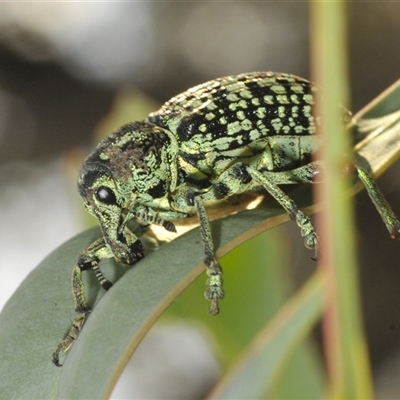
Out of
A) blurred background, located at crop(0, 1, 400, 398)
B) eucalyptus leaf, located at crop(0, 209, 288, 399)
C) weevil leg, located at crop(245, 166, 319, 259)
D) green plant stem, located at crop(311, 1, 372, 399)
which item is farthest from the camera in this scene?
blurred background, located at crop(0, 1, 400, 398)

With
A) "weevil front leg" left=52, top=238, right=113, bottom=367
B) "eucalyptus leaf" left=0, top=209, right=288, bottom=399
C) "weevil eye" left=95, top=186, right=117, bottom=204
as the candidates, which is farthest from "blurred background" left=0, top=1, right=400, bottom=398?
"eucalyptus leaf" left=0, top=209, right=288, bottom=399

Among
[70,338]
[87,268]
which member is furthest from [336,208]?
[87,268]

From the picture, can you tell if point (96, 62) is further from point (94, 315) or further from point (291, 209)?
point (94, 315)

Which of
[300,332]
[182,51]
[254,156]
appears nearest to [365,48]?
[182,51]

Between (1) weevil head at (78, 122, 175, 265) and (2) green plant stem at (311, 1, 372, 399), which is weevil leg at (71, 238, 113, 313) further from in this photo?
(2) green plant stem at (311, 1, 372, 399)

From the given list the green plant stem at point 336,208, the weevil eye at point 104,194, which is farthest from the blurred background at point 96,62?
the green plant stem at point 336,208
